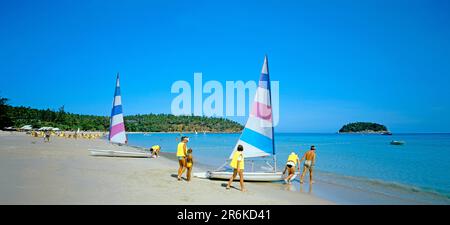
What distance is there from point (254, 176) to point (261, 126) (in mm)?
2112

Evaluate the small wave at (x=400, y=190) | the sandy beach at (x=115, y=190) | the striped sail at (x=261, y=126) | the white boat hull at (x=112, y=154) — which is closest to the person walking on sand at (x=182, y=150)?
the sandy beach at (x=115, y=190)

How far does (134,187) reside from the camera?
933 cm

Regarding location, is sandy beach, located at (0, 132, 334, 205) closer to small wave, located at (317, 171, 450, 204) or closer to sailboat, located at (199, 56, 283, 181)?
sailboat, located at (199, 56, 283, 181)

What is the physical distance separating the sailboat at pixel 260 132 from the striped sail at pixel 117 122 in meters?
8.95

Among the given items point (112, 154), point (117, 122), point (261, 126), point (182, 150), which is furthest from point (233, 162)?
point (112, 154)

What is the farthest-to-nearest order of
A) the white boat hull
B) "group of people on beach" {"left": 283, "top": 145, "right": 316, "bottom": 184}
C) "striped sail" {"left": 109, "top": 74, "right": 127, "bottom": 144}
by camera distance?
the white boat hull
"striped sail" {"left": 109, "top": 74, "right": 127, "bottom": 144}
"group of people on beach" {"left": 283, "top": 145, "right": 316, "bottom": 184}

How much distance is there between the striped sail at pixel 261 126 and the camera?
12.3m

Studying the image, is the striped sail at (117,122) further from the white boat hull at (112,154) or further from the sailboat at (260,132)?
the sailboat at (260,132)

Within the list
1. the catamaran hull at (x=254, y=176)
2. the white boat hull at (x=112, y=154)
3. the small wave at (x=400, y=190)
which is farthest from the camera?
the white boat hull at (x=112, y=154)

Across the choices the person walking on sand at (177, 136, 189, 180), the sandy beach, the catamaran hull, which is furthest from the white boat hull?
the person walking on sand at (177, 136, 189, 180)

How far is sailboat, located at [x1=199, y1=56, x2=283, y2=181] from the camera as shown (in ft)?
40.3

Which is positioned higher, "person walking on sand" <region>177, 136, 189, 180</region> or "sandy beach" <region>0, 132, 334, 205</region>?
"person walking on sand" <region>177, 136, 189, 180</region>

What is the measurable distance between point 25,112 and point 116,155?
3714 inches
